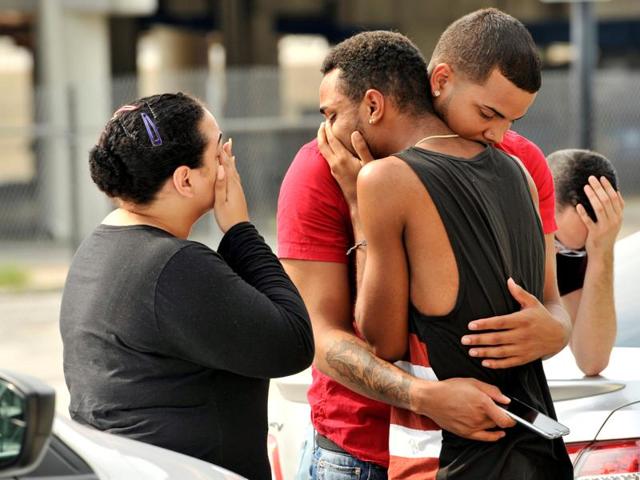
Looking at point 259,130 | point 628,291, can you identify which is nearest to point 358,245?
point 628,291

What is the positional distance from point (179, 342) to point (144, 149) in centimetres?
43

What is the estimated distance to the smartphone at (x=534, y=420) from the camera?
238cm

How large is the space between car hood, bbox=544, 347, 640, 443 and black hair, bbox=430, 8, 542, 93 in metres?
0.86

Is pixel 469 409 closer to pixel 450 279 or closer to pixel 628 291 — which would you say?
pixel 450 279

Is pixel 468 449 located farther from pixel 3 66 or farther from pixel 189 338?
pixel 3 66

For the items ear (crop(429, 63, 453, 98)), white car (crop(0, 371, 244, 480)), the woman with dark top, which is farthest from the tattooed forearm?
ear (crop(429, 63, 453, 98))

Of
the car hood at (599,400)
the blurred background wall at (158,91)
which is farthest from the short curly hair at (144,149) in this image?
the blurred background wall at (158,91)

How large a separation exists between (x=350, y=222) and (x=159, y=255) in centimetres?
51

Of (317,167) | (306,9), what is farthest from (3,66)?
(317,167)

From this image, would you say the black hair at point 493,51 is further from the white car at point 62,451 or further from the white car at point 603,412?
the white car at point 62,451

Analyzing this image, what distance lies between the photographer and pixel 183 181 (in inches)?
102

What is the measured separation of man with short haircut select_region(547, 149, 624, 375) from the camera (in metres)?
3.09

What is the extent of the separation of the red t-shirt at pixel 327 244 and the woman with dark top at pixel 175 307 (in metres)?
0.15

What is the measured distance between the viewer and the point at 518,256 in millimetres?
2527
